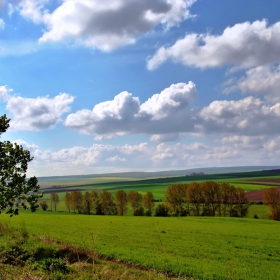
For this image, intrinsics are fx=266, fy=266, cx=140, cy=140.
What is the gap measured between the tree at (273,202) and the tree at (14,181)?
75971mm

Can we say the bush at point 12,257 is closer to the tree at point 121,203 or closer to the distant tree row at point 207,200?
the distant tree row at point 207,200

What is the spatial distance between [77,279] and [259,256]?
969 inches

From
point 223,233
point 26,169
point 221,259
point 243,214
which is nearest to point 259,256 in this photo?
point 221,259

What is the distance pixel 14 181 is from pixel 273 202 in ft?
262

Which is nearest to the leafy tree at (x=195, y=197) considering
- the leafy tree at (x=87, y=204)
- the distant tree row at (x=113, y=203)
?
the distant tree row at (x=113, y=203)

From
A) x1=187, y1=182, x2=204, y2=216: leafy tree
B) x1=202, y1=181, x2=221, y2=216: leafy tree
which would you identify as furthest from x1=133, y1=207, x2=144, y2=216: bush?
x1=202, y1=181, x2=221, y2=216: leafy tree

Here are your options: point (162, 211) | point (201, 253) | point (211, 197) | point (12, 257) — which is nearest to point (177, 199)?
point (162, 211)

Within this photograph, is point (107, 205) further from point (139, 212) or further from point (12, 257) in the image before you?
point (12, 257)

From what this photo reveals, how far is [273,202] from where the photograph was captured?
8106 centimetres

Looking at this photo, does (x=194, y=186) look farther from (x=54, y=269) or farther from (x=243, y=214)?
(x=54, y=269)

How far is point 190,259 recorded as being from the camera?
25094 mm

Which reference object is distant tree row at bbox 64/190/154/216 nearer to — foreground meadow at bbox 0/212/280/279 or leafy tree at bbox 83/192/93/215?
leafy tree at bbox 83/192/93/215

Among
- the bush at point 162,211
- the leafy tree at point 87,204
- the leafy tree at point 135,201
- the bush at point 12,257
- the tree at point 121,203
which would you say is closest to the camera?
the bush at point 12,257

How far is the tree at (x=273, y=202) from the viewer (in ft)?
258
